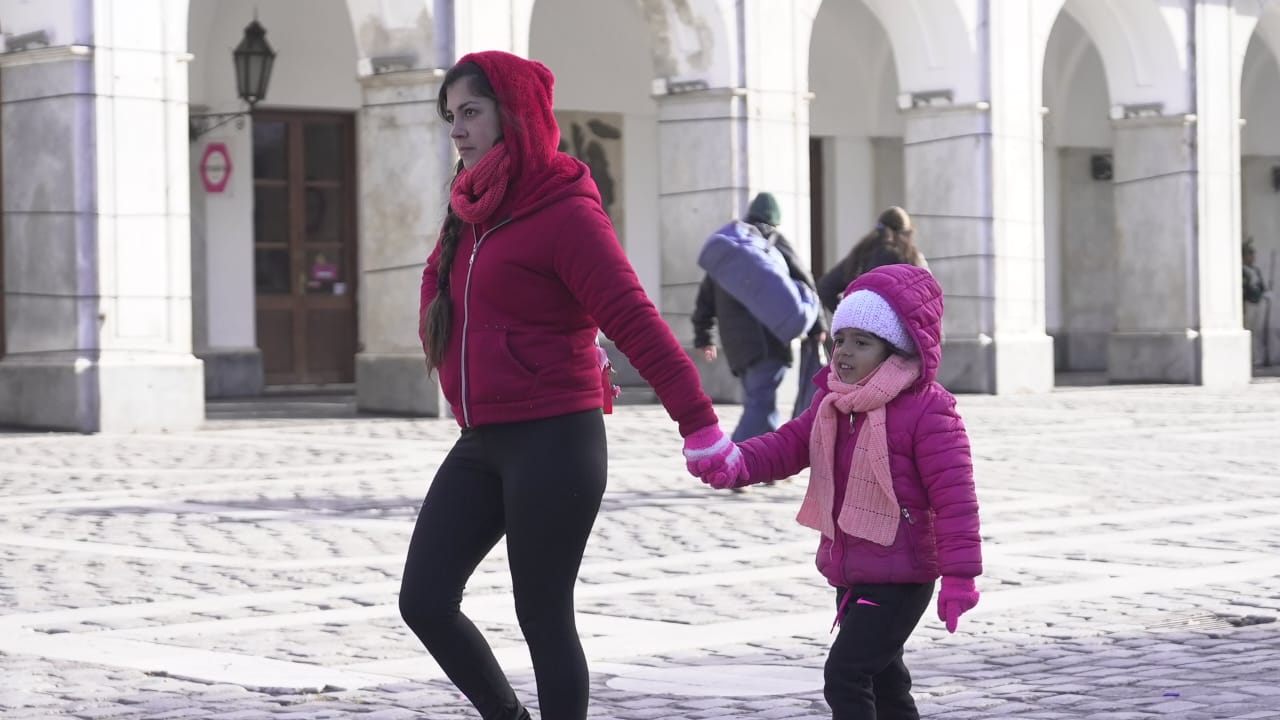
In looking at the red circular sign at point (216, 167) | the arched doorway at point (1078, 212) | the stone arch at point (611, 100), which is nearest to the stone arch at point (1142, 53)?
the arched doorway at point (1078, 212)

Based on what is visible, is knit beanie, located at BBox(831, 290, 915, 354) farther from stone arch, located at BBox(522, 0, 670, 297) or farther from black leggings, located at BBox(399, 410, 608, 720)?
stone arch, located at BBox(522, 0, 670, 297)

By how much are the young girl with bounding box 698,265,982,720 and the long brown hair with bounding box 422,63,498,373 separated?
0.61 metres

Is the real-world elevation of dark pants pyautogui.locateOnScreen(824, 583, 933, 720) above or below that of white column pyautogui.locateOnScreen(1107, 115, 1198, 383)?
below

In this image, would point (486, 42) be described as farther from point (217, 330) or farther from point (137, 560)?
point (137, 560)

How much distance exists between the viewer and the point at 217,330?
2119 centimetres

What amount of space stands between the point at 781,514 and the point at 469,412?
6.14 m

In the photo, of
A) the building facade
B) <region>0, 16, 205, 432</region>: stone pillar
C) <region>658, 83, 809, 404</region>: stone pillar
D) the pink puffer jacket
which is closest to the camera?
the pink puffer jacket

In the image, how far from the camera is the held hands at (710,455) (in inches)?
169

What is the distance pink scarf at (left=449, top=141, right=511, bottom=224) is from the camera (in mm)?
4332

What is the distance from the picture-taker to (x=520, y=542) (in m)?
4.32

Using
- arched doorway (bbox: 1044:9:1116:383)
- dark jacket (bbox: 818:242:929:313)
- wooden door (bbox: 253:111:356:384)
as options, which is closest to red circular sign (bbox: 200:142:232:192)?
wooden door (bbox: 253:111:356:384)

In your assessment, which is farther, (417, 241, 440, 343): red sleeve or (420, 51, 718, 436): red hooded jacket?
(417, 241, 440, 343): red sleeve

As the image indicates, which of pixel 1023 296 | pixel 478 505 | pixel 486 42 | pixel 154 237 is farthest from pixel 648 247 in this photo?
pixel 478 505

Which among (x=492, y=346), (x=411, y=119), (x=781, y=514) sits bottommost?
(x=781, y=514)
